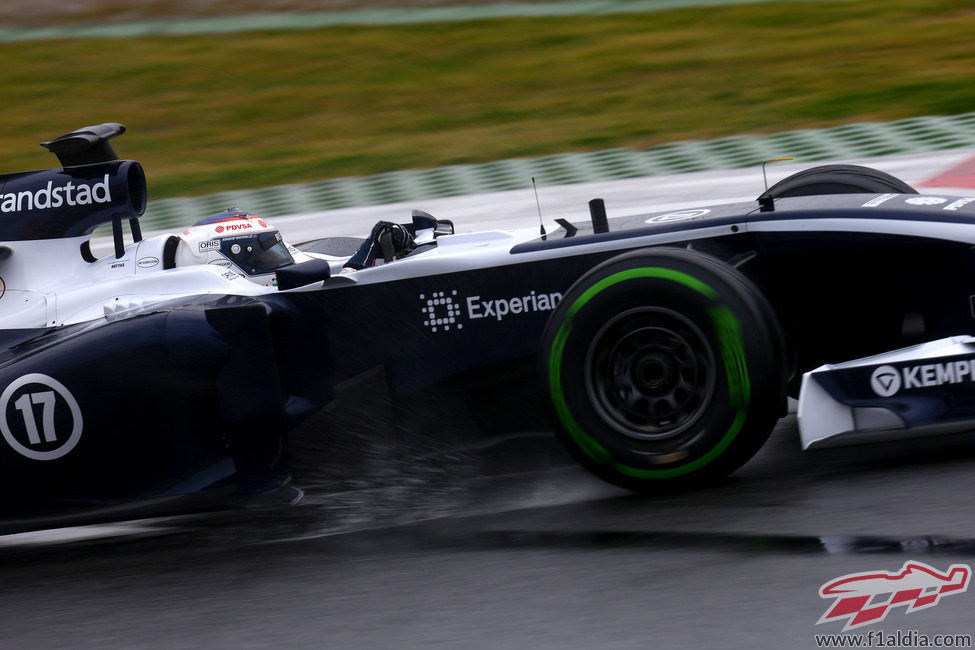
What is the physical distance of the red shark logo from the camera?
2.94m

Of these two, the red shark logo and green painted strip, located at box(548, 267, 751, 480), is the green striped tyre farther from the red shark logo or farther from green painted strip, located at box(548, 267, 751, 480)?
the red shark logo

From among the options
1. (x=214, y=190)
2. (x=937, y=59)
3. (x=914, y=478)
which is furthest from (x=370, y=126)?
(x=914, y=478)

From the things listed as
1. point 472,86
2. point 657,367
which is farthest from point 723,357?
point 472,86

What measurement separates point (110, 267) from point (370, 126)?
8411mm

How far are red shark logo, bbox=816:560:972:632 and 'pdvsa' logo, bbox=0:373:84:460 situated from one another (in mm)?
2438

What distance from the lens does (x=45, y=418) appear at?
4.06m

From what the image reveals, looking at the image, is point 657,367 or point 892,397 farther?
point 657,367

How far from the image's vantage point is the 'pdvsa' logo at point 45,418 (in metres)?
4.06

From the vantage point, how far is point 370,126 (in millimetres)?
13406

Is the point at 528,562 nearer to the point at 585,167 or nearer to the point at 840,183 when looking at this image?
the point at 840,183

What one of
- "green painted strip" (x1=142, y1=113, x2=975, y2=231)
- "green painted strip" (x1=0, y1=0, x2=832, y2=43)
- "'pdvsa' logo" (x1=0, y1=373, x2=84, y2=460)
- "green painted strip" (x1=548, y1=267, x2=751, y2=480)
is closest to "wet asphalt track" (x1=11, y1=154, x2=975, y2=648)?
"green painted strip" (x1=548, y1=267, x2=751, y2=480)

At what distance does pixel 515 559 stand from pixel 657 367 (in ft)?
2.40

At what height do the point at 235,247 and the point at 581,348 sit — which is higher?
the point at 235,247

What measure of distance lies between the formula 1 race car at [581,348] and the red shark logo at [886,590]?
0.66 meters
